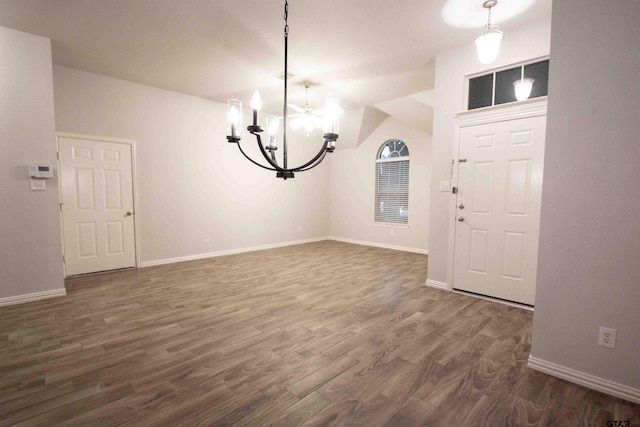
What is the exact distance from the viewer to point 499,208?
3.25 meters

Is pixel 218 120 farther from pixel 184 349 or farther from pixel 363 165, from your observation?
pixel 184 349

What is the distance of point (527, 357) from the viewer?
85.8 inches

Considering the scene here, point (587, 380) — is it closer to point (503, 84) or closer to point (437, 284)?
point (437, 284)

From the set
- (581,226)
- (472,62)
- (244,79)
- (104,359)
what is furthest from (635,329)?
(244,79)

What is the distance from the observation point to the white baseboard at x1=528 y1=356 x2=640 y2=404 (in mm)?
1714

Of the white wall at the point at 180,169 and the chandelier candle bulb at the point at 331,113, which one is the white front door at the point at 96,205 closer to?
the white wall at the point at 180,169

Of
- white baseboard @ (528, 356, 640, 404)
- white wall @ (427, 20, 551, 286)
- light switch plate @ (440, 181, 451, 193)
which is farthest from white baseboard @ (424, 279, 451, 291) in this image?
white baseboard @ (528, 356, 640, 404)

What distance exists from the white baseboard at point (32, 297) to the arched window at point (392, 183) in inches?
224

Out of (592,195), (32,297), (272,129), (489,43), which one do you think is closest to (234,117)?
(272,129)

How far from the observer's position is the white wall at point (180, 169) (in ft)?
13.9

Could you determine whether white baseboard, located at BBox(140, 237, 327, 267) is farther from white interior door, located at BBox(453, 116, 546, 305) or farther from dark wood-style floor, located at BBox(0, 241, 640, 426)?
white interior door, located at BBox(453, 116, 546, 305)

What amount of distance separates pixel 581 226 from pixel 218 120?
5.47 metres

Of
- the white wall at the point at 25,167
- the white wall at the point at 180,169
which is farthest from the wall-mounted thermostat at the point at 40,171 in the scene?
the white wall at the point at 180,169

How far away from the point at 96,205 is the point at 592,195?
568cm
